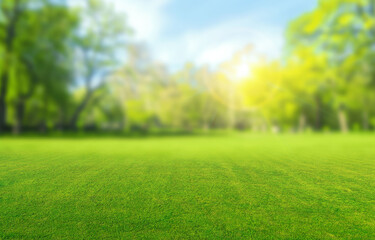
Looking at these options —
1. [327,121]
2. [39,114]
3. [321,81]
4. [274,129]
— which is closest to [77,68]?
[39,114]

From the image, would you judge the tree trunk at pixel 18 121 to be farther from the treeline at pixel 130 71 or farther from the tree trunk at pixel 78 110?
the tree trunk at pixel 78 110

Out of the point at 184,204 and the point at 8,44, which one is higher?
the point at 8,44

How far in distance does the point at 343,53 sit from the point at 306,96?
882 centimetres

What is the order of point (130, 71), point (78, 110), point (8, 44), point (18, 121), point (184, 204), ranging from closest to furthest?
point (184, 204), point (8, 44), point (18, 121), point (78, 110), point (130, 71)

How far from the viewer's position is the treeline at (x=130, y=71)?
71.5 feet

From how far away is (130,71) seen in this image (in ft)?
104

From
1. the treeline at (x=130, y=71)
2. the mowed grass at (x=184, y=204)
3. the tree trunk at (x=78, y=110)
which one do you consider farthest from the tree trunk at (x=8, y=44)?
the mowed grass at (x=184, y=204)

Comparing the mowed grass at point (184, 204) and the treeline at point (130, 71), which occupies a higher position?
the treeline at point (130, 71)

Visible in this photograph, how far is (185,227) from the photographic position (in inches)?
109

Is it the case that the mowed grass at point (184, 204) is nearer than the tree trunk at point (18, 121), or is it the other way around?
the mowed grass at point (184, 204)

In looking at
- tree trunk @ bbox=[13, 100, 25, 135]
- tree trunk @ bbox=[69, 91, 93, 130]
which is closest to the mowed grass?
tree trunk @ bbox=[13, 100, 25, 135]

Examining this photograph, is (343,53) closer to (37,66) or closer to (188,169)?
(188,169)

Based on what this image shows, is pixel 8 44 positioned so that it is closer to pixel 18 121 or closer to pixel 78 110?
pixel 18 121

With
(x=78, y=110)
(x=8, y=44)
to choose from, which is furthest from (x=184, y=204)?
(x=78, y=110)
